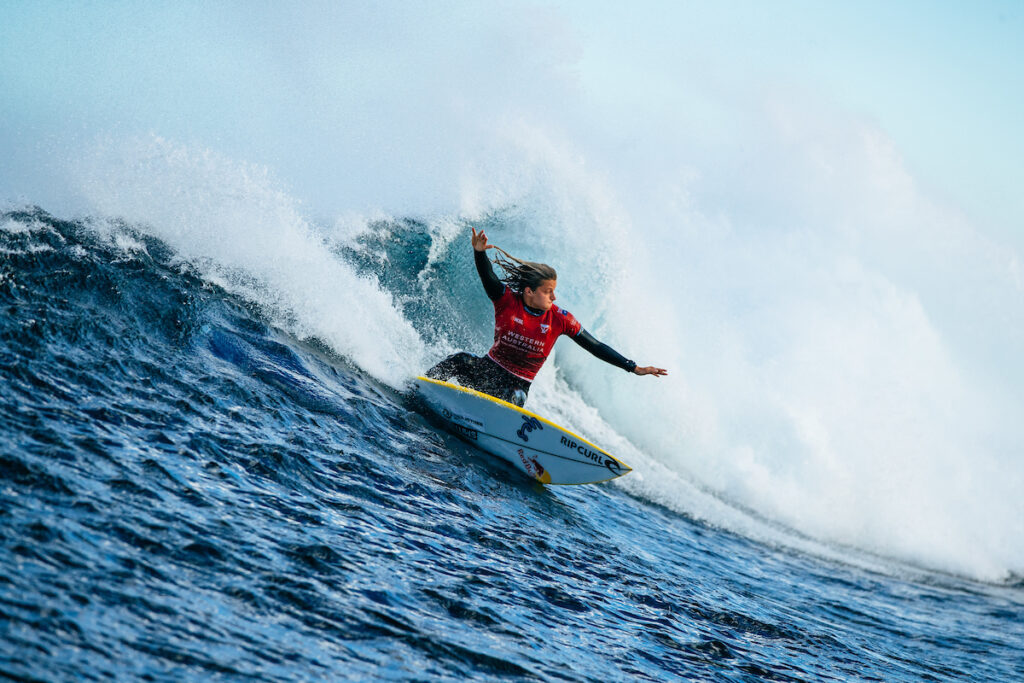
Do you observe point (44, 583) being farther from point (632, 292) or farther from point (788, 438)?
point (788, 438)

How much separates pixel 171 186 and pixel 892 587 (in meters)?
11.4

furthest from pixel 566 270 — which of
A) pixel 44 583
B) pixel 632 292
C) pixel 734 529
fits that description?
pixel 44 583

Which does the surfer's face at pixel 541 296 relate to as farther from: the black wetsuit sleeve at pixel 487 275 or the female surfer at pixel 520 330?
the black wetsuit sleeve at pixel 487 275

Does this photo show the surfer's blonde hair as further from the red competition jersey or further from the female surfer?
the red competition jersey

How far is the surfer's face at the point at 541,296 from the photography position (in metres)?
8.17

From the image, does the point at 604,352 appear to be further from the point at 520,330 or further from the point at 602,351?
the point at 520,330

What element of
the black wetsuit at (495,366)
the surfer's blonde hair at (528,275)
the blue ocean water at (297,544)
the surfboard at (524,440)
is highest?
the surfer's blonde hair at (528,275)

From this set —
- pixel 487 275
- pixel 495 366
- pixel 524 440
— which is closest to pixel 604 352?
pixel 495 366

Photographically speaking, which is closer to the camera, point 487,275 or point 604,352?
point 487,275

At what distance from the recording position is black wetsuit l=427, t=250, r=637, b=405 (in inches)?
327

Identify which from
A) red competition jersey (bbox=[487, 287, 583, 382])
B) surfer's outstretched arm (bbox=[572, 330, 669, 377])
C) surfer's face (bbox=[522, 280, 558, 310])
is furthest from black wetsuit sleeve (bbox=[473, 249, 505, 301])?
surfer's outstretched arm (bbox=[572, 330, 669, 377])

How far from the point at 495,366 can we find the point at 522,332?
23.2 inches

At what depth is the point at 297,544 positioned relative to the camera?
4.55m

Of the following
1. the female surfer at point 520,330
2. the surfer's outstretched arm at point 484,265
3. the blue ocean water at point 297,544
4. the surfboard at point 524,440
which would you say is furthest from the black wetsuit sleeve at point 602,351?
the blue ocean water at point 297,544
